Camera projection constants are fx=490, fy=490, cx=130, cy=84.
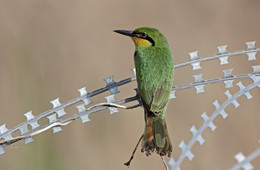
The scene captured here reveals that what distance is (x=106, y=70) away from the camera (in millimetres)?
3750

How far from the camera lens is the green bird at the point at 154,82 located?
155 cm

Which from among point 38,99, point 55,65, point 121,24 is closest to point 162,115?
→ point 38,99

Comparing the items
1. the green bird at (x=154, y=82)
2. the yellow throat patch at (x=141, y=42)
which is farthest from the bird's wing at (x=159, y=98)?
the yellow throat patch at (x=141, y=42)

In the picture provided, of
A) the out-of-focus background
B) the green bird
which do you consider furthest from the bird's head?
the out-of-focus background

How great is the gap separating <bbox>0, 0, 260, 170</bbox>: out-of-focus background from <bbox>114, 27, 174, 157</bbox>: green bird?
30.8 inches

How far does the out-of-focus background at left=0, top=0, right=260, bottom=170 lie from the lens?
9.59 feet

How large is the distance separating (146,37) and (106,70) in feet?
5.65

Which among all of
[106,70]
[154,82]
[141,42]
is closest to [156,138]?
[154,82]

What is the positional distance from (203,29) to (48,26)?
1.32m

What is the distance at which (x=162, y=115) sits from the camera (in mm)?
1751

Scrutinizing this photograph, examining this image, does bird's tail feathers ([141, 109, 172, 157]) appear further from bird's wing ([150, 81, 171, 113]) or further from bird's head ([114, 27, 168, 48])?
bird's head ([114, 27, 168, 48])

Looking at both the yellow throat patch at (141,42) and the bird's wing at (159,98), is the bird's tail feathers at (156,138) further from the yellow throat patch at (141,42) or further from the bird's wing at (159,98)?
the yellow throat patch at (141,42)

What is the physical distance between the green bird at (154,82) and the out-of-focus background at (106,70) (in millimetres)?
784

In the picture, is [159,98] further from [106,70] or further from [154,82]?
[106,70]
